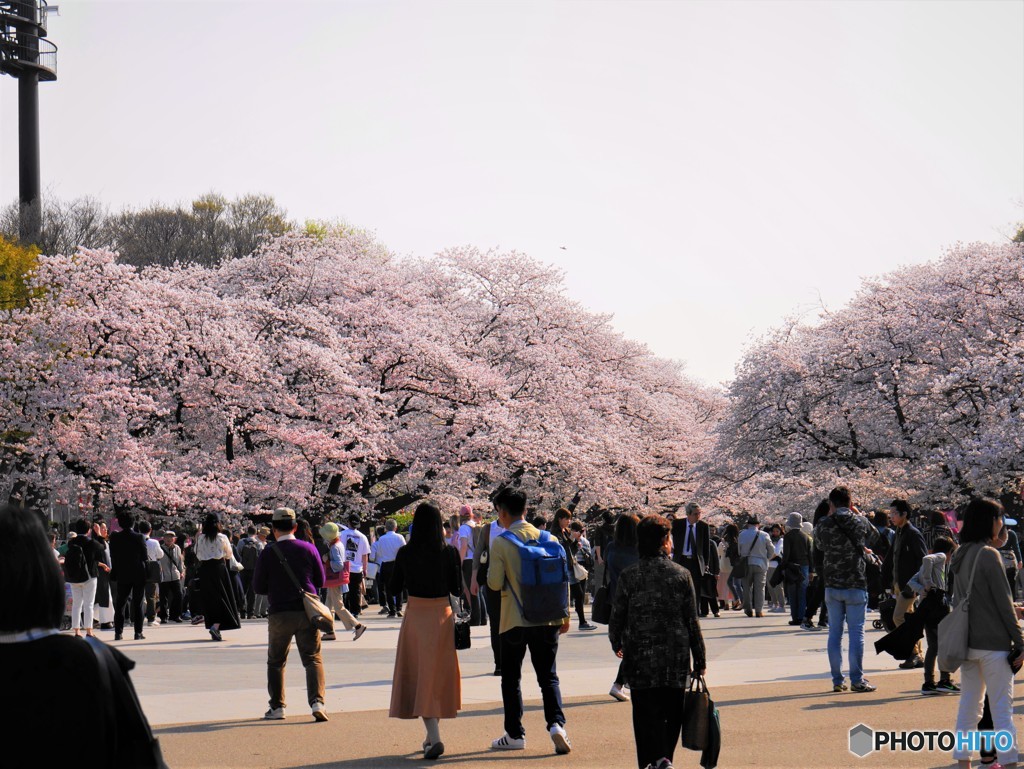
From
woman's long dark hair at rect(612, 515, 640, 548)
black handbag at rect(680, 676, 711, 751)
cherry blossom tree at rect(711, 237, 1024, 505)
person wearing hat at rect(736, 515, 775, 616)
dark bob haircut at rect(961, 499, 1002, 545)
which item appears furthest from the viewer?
cherry blossom tree at rect(711, 237, 1024, 505)

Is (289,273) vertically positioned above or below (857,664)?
above

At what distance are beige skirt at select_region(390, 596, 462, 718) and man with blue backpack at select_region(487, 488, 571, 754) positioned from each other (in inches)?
15.2

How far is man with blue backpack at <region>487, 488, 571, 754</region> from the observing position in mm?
8742

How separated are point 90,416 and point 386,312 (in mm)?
10649

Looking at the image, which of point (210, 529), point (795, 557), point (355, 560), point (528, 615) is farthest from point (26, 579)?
point (355, 560)

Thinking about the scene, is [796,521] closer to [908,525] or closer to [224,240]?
[908,525]

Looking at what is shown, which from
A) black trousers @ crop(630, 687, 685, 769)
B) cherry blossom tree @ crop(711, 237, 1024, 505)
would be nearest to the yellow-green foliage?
cherry blossom tree @ crop(711, 237, 1024, 505)

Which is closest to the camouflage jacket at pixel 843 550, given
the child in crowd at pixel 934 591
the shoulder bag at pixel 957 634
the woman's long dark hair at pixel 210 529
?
the child in crowd at pixel 934 591

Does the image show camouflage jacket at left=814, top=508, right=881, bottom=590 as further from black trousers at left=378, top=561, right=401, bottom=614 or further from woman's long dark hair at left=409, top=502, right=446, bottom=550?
black trousers at left=378, top=561, right=401, bottom=614

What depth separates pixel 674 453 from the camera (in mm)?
54250

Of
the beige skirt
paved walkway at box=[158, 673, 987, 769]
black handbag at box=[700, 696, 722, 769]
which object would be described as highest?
the beige skirt

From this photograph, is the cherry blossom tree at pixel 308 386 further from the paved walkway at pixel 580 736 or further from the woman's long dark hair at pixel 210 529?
the paved walkway at pixel 580 736

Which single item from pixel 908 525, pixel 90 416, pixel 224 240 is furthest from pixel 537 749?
pixel 224 240

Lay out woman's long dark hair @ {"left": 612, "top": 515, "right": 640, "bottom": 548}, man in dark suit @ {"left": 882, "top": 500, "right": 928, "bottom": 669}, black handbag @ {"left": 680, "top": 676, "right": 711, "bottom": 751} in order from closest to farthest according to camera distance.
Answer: black handbag @ {"left": 680, "top": 676, "right": 711, "bottom": 751} < man in dark suit @ {"left": 882, "top": 500, "right": 928, "bottom": 669} < woman's long dark hair @ {"left": 612, "top": 515, "right": 640, "bottom": 548}
